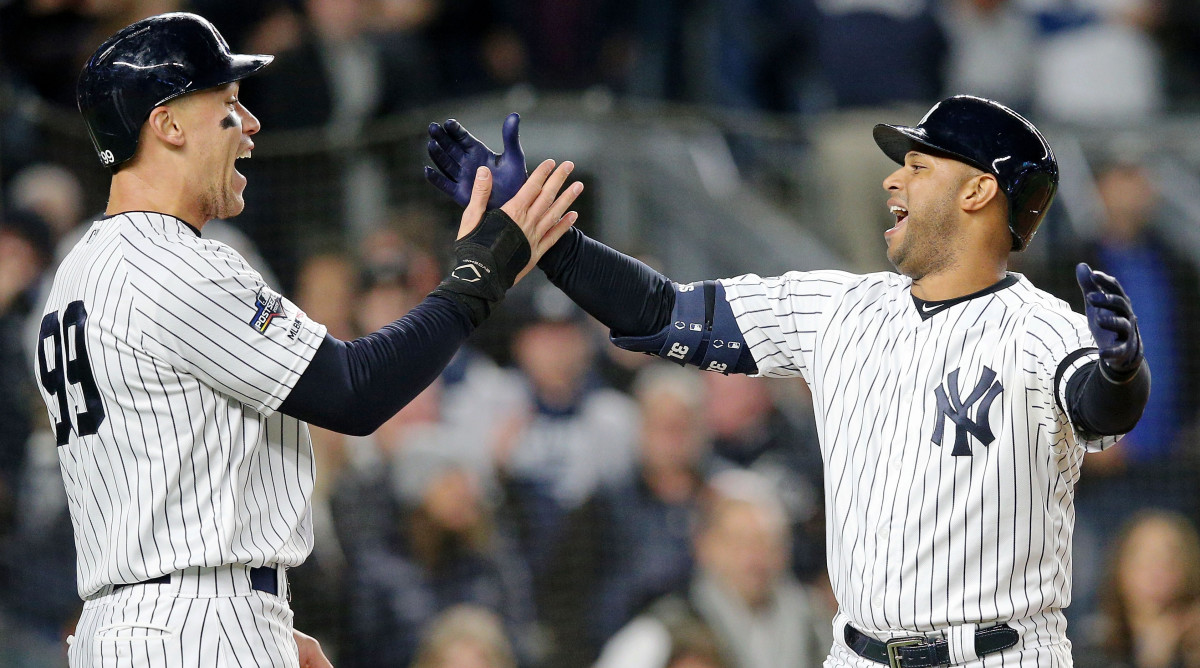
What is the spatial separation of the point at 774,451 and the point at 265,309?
3.51 meters

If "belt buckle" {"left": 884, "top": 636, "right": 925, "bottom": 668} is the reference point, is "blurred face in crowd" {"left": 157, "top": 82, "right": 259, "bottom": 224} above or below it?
above

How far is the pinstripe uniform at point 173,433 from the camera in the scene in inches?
99.4

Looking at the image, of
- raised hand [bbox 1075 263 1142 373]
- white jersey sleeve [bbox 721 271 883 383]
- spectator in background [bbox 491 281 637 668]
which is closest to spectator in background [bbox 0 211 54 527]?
spectator in background [bbox 491 281 637 668]

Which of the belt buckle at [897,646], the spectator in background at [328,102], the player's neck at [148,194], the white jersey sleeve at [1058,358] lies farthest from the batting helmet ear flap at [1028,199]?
the spectator in background at [328,102]

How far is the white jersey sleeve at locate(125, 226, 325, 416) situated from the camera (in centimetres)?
253

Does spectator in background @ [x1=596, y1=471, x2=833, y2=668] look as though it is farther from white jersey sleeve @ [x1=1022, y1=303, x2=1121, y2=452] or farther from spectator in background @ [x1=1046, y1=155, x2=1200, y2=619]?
white jersey sleeve @ [x1=1022, y1=303, x2=1121, y2=452]

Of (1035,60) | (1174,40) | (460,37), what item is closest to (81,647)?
(460,37)

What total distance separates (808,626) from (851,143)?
2.30 meters

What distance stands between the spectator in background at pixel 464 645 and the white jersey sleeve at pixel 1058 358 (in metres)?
2.85

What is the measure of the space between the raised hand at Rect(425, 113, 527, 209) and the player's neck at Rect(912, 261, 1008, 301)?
2.96ft

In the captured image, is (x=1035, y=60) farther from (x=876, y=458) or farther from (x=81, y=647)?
(x=81, y=647)

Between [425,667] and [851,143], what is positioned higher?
[851,143]

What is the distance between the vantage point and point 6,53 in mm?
6352

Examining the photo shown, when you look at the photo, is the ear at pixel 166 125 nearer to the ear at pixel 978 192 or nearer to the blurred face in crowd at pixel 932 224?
the blurred face in crowd at pixel 932 224
